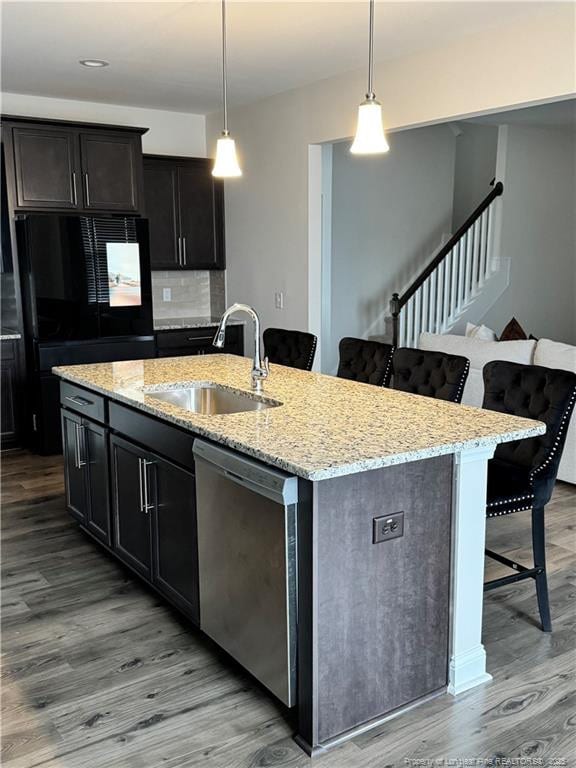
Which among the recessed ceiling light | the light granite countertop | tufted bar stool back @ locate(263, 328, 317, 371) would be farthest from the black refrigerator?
the light granite countertop

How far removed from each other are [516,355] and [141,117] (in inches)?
147

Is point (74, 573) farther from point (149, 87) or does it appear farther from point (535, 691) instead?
point (149, 87)

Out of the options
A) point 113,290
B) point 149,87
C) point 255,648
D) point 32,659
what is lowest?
point 32,659

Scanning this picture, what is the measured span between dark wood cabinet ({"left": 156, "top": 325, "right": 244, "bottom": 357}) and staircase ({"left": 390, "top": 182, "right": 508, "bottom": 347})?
58.6 inches

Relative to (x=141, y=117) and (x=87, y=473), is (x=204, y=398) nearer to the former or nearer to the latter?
(x=87, y=473)

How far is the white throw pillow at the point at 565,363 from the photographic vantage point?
4277mm

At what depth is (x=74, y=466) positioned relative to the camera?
3.77 metres

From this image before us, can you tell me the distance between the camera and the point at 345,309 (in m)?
7.23

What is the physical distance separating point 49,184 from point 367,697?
4.31m

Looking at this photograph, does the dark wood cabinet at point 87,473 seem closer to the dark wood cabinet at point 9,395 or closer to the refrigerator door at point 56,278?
the refrigerator door at point 56,278

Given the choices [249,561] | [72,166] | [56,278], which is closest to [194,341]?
[56,278]

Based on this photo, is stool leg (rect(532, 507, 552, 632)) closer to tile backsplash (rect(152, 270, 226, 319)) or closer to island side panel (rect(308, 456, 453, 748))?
island side panel (rect(308, 456, 453, 748))

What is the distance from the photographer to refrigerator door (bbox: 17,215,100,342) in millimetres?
5137

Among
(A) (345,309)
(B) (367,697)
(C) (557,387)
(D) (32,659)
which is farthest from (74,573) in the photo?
(A) (345,309)
